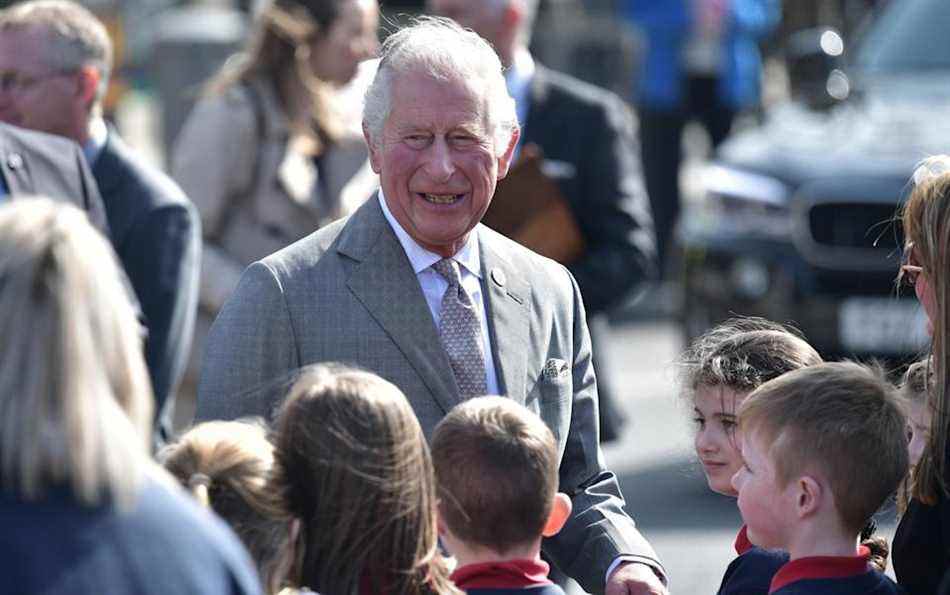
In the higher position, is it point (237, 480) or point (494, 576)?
point (237, 480)

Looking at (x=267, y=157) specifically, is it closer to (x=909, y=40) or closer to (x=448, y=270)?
(x=448, y=270)

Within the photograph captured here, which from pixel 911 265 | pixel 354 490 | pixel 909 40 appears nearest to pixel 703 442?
pixel 911 265

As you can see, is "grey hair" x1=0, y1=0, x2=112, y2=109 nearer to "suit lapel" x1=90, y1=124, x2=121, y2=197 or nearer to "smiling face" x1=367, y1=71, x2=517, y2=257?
"suit lapel" x1=90, y1=124, x2=121, y2=197

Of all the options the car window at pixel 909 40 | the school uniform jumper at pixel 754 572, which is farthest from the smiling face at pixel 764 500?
the car window at pixel 909 40

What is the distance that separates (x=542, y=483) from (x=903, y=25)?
6910 mm

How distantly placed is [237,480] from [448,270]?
1.02m

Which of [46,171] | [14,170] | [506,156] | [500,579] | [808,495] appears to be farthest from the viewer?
[46,171]

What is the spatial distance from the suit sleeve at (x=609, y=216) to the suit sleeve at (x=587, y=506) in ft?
6.48

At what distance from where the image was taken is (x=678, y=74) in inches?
539

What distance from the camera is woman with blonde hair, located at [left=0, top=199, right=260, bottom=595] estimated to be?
93.3 inches

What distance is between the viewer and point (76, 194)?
509 centimetres

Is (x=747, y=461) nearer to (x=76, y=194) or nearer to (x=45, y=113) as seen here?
(x=76, y=194)

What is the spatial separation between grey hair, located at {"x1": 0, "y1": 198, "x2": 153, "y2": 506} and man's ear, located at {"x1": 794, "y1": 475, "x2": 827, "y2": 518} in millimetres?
1308

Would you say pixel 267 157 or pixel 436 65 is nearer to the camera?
pixel 436 65
